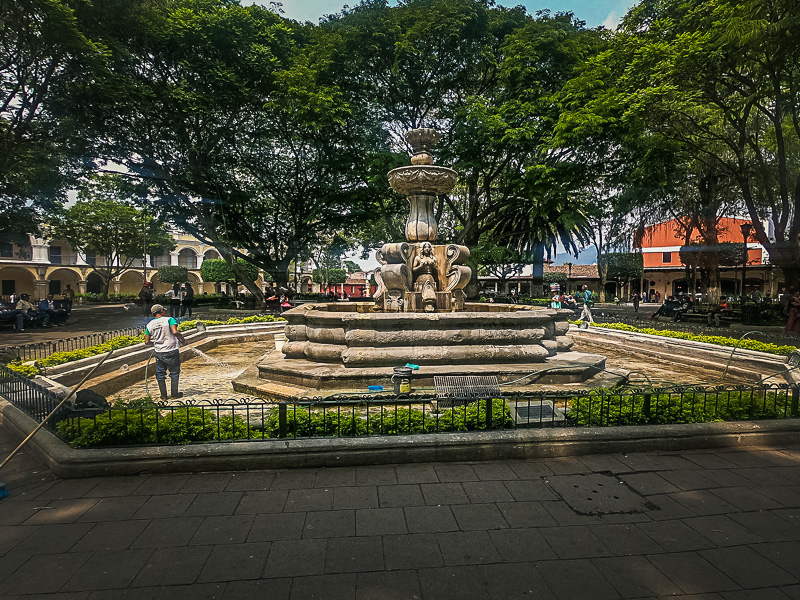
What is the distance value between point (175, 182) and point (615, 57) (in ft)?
69.3

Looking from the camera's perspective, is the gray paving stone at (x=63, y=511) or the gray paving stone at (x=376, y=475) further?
the gray paving stone at (x=376, y=475)

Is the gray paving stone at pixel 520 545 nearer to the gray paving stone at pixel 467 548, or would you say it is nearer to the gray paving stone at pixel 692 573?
the gray paving stone at pixel 467 548

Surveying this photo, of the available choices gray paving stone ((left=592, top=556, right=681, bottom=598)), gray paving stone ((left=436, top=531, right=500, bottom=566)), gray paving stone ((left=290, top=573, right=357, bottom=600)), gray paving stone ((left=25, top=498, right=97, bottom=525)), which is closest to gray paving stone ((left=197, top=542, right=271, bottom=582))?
gray paving stone ((left=290, top=573, right=357, bottom=600))

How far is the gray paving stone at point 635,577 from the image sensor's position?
8.77 feet

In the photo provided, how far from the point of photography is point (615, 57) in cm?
1589

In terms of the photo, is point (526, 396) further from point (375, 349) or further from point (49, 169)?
point (49, 169)

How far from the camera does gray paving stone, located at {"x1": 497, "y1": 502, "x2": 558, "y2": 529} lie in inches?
135

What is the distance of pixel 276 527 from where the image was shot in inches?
132

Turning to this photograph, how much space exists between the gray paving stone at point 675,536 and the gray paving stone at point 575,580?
0.69 m

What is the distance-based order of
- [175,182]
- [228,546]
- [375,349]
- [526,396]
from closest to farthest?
[228,546] < [526,396] < [375,349] < [175,182]

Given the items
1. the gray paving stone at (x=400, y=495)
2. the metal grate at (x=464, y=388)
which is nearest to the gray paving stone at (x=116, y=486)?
the gray paving stone at (x=400, y=495)

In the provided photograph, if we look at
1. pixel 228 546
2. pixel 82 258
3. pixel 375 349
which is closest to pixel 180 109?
pixel 375 349

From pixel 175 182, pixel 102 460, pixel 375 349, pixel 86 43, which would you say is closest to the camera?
pixel 102 460

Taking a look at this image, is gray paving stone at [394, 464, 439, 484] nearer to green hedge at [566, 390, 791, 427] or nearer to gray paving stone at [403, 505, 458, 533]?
gray paving stone at [403, 505, 458, 533]
